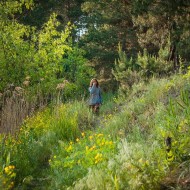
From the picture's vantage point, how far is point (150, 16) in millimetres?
15656

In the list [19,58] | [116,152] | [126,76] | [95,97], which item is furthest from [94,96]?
[116,152]

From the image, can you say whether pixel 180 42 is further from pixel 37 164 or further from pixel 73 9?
pixel 73 9

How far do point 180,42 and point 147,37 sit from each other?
2.40 metres

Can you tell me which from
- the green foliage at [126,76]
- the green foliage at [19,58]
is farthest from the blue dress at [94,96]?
the green foliage at [19,58]

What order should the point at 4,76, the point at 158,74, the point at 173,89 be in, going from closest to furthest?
the point at 173,89, the point at 4,76, the point at 158,74

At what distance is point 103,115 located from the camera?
10.3 m

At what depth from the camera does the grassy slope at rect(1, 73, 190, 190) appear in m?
3.76

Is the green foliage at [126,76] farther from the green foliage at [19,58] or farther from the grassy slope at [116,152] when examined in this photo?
the grassy slope at [116,152]

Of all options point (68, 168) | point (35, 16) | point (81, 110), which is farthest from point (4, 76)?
point (35, 16)

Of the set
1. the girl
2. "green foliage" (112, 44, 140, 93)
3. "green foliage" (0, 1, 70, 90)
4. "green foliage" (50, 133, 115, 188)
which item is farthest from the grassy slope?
"green foliage" (112, 44, 140, 93)

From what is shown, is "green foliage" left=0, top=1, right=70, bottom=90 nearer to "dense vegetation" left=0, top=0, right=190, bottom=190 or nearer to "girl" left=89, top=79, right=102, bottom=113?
"dense vegetation" left=0, top=0, right=190, bottom=190

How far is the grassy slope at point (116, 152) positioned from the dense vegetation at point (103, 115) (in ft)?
0.05

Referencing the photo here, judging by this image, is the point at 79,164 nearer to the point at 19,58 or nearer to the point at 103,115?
the point at 103,115

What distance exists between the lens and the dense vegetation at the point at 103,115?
3.99 m
